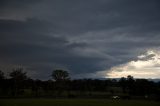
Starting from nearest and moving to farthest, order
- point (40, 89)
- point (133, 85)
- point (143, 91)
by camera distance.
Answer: point (143, 91), point (133, 85), point (40, 89)

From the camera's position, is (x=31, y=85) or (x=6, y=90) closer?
(x=6, y=90)

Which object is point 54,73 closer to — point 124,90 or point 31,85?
point 31,85

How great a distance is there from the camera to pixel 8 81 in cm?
15662

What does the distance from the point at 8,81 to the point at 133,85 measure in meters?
75.8

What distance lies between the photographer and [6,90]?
15450 cm

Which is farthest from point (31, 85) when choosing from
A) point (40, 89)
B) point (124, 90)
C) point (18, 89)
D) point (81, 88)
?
point (124, 90)

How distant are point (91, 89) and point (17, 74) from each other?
56.6 meters

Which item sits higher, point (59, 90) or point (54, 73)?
point (54, 73)

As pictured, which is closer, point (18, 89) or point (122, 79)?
point (18, 89)

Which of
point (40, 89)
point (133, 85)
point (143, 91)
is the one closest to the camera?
point (143, 91)

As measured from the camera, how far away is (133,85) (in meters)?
163

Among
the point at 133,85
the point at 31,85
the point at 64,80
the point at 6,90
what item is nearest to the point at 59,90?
the point at 64,80

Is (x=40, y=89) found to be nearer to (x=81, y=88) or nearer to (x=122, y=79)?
Answer: (x=81, y=88)

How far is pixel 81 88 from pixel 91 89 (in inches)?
313
